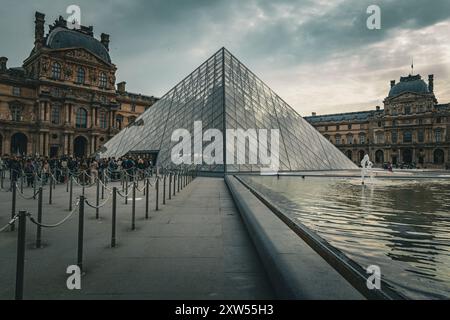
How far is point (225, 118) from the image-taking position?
75.9 ft

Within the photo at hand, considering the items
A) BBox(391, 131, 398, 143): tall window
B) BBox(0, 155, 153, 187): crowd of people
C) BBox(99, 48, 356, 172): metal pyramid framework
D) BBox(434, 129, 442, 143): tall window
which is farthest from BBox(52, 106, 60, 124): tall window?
BBox(434, 129, 442, 143): tall window

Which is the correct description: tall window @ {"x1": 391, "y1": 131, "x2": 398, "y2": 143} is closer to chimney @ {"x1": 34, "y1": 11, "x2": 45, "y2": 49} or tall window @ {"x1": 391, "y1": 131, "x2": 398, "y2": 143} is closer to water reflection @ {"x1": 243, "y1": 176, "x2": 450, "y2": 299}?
water reflection @ {"x1": 243, "y1": 176, "x2": 450, "y2": 299}

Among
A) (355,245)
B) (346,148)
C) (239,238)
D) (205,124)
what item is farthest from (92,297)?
(346,148)

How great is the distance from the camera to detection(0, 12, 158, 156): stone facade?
45750 millimetres

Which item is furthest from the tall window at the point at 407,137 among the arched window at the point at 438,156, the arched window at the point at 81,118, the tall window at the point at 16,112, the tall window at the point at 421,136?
the tall window at the point at 16,112

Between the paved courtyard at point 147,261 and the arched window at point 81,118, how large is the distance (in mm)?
49802

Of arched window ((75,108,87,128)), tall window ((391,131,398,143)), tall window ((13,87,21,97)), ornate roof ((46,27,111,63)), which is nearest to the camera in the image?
tall window ((13,87,21,97))

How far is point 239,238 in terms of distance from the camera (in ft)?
15.9

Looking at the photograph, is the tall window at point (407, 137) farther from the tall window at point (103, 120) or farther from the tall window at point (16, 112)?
the tall window at point (16, 112)

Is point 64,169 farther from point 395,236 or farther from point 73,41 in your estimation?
point 73,41

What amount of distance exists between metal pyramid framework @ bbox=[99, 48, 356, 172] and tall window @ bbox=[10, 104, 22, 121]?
23.8 meters

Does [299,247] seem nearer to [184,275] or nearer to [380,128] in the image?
[184,275]

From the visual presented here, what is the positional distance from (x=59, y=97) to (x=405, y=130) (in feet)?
236
